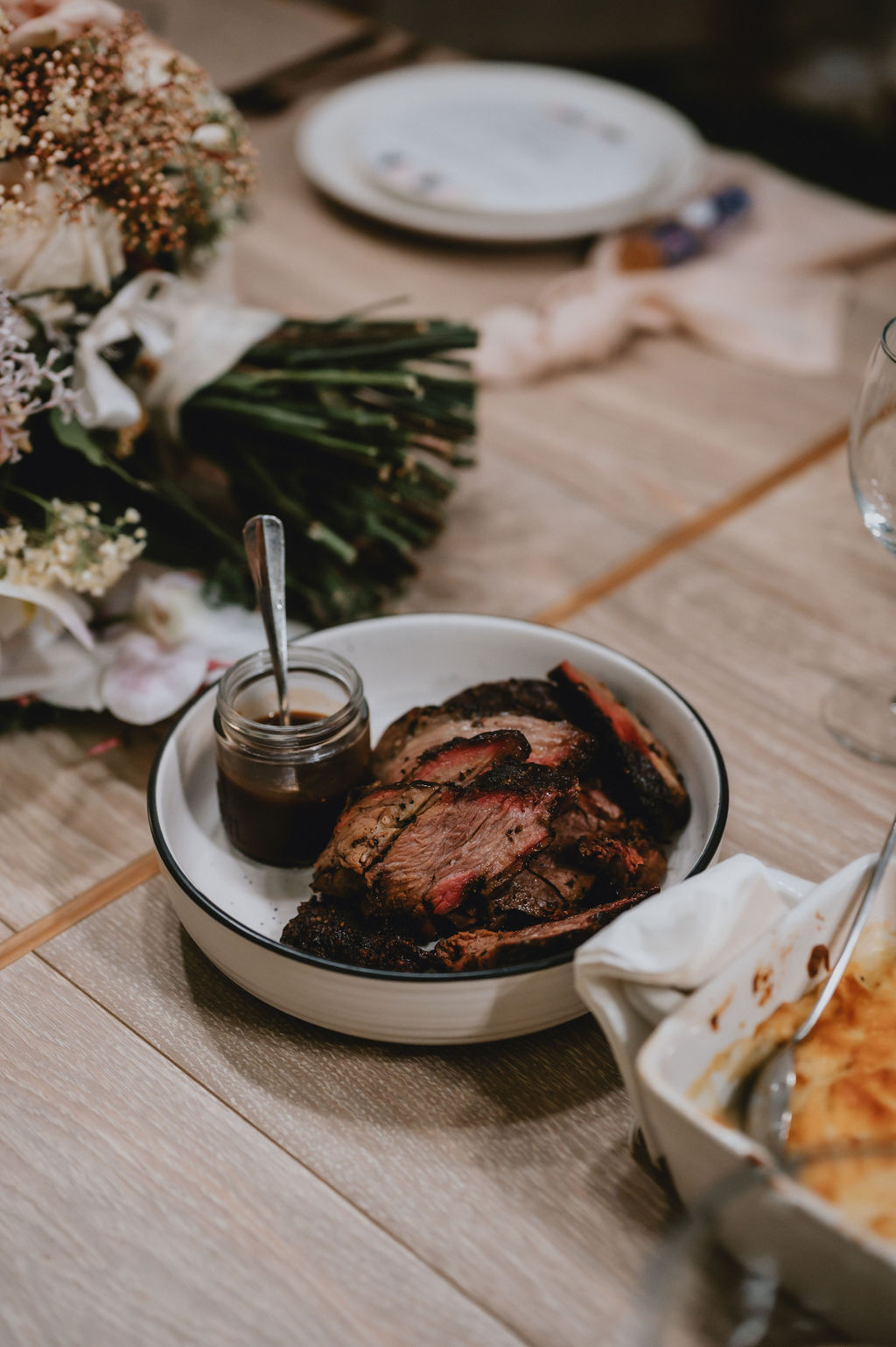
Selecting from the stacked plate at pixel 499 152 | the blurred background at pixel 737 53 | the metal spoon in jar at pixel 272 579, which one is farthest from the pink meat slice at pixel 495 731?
the blurred background at pixel 737 53

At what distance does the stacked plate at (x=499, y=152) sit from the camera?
1954 millimetres

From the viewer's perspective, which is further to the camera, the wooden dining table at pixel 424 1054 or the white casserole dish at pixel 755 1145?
the wooden dining table at pixel 424 1054

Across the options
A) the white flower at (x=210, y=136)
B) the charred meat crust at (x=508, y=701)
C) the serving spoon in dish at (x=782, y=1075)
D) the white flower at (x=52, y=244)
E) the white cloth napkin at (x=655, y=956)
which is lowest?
the charred meat crust at (x=508, y=701)

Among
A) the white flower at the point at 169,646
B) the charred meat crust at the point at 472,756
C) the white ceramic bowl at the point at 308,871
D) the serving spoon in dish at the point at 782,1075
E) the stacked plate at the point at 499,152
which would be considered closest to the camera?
the serving spoon in dish at the point at 782,1075

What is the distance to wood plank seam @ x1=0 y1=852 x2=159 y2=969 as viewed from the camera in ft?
3.15

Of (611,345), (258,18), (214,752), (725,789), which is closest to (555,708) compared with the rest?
(725,789)

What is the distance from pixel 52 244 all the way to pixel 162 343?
17 cm

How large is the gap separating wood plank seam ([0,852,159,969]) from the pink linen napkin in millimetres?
984

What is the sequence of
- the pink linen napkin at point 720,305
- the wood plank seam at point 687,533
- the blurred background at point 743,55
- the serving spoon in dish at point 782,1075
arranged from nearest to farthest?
the serving spoon in dish at point 782,1075 → the wood plank seam at point 687,533 → the pink linen napkin at point 720,305 → the blurred background at point 743,55

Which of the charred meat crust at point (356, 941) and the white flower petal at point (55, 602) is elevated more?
the white flower petal at point (55, 602)

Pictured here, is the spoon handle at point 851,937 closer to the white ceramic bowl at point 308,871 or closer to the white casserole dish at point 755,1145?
the white casserole dish at point 755,1145

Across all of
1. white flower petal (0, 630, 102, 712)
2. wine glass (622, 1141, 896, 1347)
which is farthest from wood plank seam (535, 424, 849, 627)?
wine glass (622, 1141, 896, 1347)

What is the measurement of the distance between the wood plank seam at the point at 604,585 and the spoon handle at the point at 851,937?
1.64 feet

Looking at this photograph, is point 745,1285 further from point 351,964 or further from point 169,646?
point 169,646
